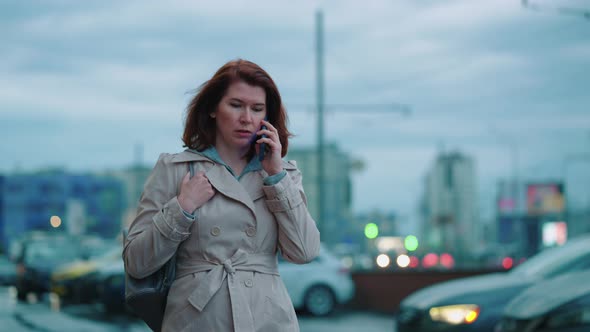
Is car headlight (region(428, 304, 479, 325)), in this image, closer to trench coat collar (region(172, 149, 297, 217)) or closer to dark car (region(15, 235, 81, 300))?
trench coat collar (region(172, 149, 297, 217))

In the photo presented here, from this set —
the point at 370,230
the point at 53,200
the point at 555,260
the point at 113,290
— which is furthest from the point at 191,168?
the point at 53,200

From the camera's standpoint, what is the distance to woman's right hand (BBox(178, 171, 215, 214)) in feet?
9.70

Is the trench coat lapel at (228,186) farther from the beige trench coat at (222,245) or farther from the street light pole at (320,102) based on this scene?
the street light pole at (320,102)

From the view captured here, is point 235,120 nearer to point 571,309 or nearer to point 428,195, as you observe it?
point 571,309

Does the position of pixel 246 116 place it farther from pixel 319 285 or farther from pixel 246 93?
pixel 319 285

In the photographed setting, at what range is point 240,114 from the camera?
3.15 meters

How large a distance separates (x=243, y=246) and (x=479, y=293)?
264 inches

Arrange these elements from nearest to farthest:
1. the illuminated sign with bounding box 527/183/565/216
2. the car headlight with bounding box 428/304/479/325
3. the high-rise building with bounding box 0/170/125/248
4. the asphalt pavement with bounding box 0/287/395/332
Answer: the car headlight with bounding box 428/304/479/325, the asphalt pavement with bounding box 0/287/395/332, the illuminated sign with bounding box 527/183/565/216, the high-rise building with bounding box 0/170/125/248

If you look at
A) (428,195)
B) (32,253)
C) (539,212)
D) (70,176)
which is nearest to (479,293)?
(32,253)

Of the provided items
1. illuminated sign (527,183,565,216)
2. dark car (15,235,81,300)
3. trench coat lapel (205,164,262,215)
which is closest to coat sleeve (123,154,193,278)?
trench coat lapel (205,164,262,215)

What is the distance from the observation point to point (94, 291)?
19922 mm

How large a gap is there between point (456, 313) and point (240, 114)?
655cm

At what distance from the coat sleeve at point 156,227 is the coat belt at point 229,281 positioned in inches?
4.0

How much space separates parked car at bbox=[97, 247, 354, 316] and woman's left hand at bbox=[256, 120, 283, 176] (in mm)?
14211
